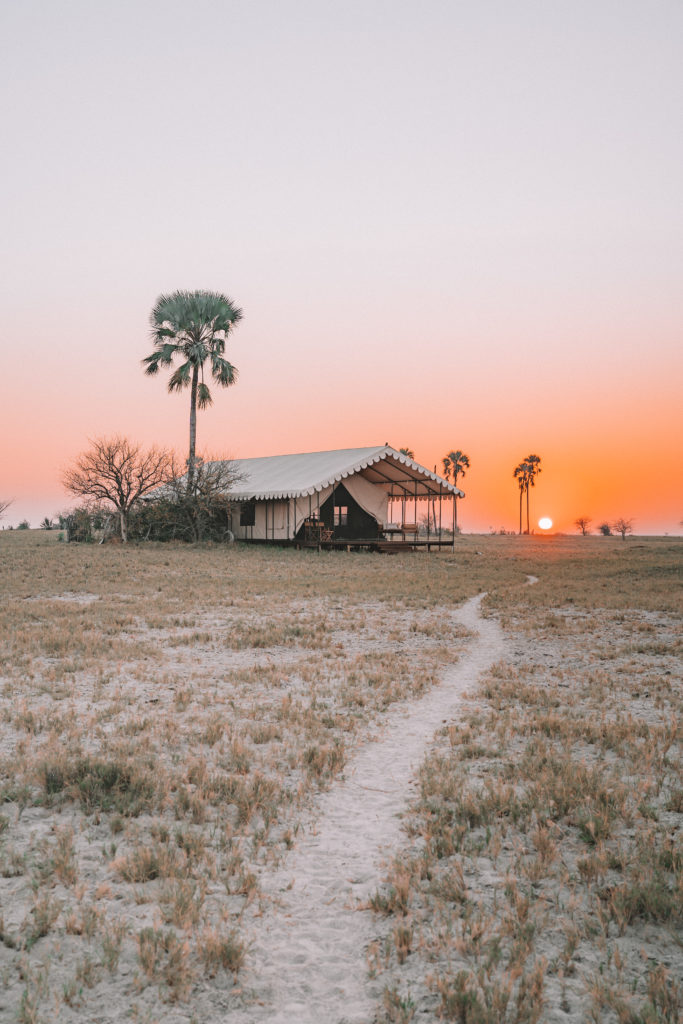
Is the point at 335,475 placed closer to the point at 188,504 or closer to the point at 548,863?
the point at 188,504

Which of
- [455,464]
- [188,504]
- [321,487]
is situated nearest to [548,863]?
[321,487]

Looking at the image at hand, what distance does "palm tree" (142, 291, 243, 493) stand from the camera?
131 feet

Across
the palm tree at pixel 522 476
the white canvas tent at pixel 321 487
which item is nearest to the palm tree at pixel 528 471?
the palm tree at pixel 522 476

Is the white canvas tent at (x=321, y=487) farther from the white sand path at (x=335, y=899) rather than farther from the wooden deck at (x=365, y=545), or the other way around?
the white sand path at (x=335, y=899)

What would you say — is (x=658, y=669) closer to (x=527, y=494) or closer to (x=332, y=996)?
(x=332, y=996)

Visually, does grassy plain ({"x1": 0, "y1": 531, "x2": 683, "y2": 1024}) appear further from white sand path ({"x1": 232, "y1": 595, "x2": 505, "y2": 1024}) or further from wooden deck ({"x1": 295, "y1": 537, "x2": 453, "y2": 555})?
wooden deck ({"x1": 295, "y1": 537, "x2": 453, "y2": 555})

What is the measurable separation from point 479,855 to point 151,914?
1957 mm

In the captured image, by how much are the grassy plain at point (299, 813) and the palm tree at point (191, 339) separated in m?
29.9

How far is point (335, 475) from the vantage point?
33.9m

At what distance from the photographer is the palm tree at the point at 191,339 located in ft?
131

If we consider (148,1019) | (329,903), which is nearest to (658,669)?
(329,903)

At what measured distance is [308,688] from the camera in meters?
8.31

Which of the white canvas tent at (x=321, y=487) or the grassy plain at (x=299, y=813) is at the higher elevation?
the white canvas tent at (x=321, y=487)

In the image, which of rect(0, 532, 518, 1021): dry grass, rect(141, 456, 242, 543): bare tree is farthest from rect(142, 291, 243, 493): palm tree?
rect(0, 532, 518, 1021): dry grass
